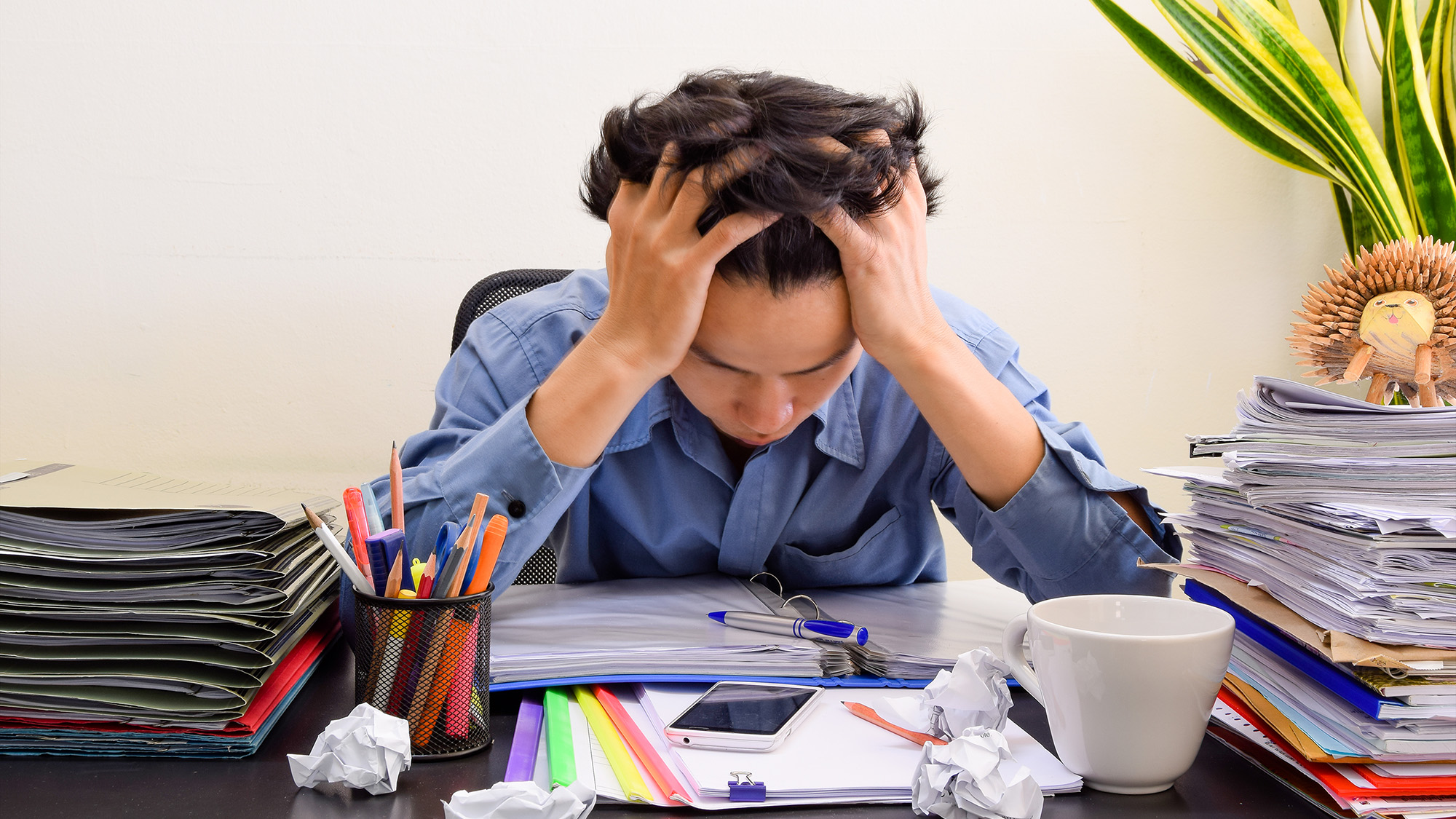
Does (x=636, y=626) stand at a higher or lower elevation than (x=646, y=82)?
lower

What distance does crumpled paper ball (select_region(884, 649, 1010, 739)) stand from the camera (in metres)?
0.54

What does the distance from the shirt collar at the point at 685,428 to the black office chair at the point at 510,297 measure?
262 millimetres

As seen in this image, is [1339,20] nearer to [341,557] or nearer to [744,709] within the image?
[744,709]

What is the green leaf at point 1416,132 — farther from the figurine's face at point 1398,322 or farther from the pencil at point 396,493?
the pencil at point 396,493

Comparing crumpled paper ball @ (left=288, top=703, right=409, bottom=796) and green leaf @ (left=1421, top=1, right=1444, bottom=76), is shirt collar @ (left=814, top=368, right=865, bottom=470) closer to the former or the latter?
crumpled paper ball @ (left=288, top=703, right=409, bottom=796)

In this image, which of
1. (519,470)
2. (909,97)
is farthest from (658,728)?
(909,97)

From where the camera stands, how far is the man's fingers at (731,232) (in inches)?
25.6

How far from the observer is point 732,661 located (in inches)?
24.9

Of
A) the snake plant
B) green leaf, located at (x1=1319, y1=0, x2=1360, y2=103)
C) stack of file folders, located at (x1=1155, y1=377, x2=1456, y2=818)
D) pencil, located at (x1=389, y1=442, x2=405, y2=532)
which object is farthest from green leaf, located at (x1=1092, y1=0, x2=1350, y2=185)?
pencil, located at (x1=389, y1=442, x2=405, y2=532)

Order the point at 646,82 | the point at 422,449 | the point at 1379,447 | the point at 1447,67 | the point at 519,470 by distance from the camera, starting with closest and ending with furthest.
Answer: the point at 1379,447
the point at 519,470
the point at 422,449
the point at 1447,67
the point at 646,82

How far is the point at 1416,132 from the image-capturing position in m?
1.29

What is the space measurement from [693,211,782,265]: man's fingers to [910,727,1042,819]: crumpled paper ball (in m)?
0.35

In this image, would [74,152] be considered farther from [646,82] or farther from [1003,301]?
[1003,301]

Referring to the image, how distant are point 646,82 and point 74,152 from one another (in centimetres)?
81
